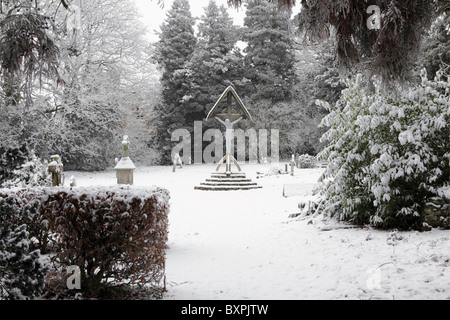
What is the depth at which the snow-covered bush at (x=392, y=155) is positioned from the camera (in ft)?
19.8

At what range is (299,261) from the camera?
5.29m

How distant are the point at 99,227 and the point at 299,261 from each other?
2825 mm

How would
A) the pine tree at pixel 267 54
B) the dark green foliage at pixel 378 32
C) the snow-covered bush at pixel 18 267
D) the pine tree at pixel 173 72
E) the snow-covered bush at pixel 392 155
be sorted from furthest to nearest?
the pine tree at pixel 267 54 < the pine tree at pixel 173 72 < the snow-covered bush at pixel 392 155 < the dark green foliage at pixel 378 32 < the snow-covered bush at pixel 18 267

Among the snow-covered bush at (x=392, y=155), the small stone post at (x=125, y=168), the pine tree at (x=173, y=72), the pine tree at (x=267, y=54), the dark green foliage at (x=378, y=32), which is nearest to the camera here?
the dark green foliage at (x=378, y=32)

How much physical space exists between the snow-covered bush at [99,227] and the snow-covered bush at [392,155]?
150 inches

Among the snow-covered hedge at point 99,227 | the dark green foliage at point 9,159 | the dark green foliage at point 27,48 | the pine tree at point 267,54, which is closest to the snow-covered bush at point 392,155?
the snow-covered hedge at point 99,227

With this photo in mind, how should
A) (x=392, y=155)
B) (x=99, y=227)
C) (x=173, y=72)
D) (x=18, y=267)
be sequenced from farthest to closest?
(x=173, y=72)
(x=392, y=155)
(x=99, y=227)
(x=18, y=267)

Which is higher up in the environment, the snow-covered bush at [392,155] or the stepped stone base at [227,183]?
the snow-covered bush at [392,155]

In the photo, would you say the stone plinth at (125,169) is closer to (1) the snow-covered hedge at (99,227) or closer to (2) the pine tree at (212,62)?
(1) the snow-covered hedge at (99,227)

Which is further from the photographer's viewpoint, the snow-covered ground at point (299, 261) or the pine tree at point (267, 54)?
the pine tree at point (267, 54)

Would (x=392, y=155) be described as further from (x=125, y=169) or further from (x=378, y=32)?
(x=125, y=169)

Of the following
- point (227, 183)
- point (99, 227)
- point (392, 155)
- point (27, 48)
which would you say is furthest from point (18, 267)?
point (227, 183)

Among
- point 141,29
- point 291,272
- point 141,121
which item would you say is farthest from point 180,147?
point 291,272

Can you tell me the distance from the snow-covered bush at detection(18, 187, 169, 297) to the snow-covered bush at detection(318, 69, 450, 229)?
3815 mm
